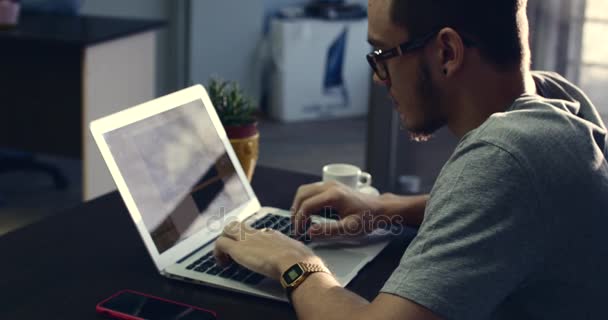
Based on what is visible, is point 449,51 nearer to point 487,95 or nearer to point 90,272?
point 487,95

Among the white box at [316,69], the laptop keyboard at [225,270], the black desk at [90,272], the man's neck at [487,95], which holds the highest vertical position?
the man's neck at [487,95]

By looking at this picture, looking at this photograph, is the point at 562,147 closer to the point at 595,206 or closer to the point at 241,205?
the point at 595,206

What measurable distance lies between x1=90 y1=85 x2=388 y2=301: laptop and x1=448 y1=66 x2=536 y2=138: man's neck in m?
0.30

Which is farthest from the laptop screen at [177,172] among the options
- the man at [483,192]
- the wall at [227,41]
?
the wall at [227,41]

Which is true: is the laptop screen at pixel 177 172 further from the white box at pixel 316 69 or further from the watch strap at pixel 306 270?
the white box at pixel 316 69

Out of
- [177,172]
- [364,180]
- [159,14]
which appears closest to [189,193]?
[177,172]

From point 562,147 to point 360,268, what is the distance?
409 mm

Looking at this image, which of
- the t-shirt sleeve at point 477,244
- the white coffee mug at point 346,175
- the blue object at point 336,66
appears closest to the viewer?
the t-shirt sleeve at point 477,244

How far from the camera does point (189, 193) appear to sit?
1.50 metres

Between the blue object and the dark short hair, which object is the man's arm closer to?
the dark short hair

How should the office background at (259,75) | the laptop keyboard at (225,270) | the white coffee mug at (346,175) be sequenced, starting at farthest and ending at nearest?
the office background at (259,75), the white coffee mug at (346,175), the laptop keyboard at (225,270)

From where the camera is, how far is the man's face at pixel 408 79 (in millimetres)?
1261

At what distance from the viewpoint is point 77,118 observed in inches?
140

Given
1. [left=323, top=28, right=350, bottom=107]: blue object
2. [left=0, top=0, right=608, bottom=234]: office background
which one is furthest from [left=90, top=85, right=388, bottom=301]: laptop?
[left=323, top=28, right=350, bottom=107]: blue object
